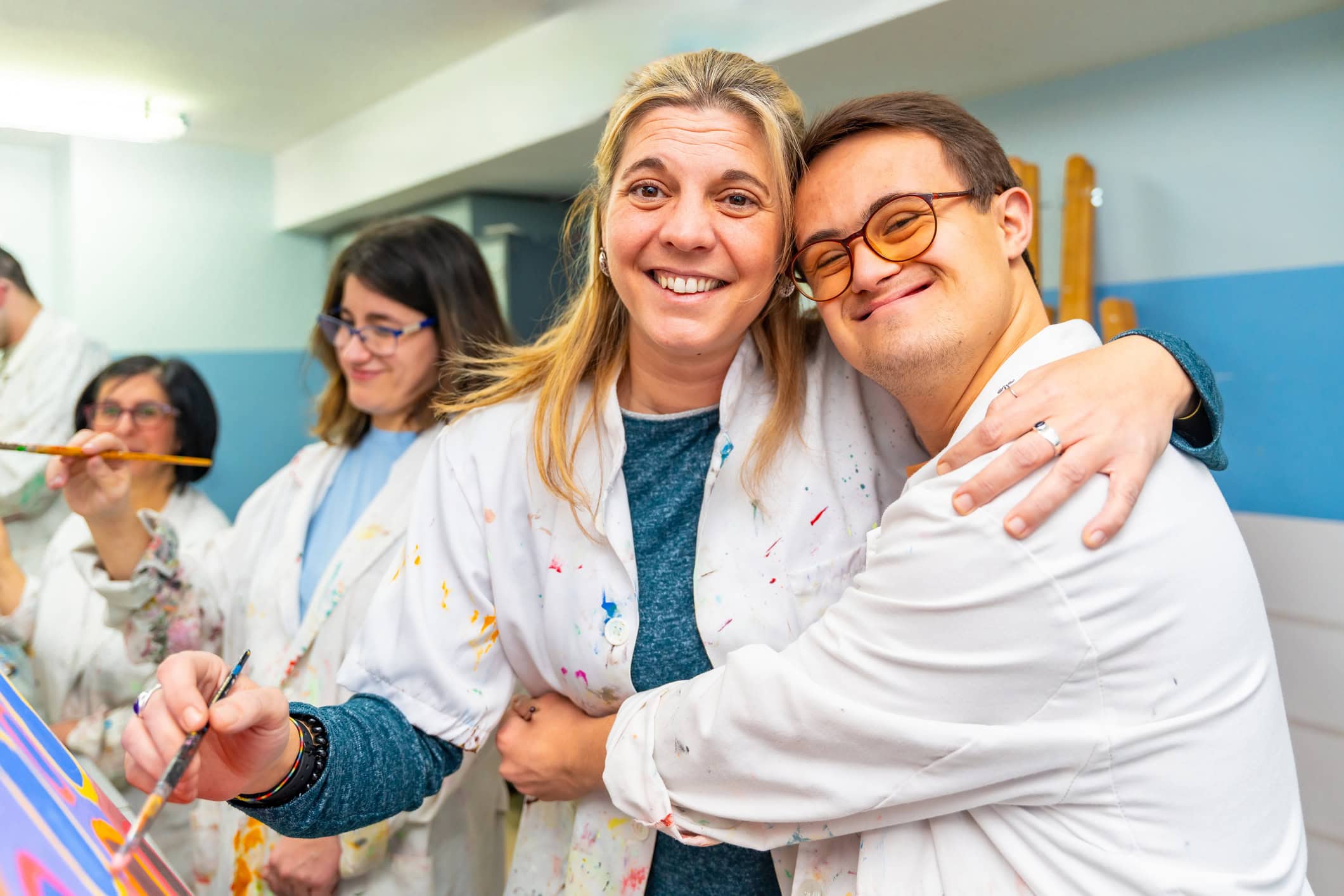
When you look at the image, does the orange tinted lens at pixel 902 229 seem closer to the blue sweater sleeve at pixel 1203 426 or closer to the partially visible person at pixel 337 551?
the blue sweater sleeve at pixel 1203 426

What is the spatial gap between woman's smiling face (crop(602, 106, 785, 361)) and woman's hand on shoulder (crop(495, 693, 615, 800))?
0.49 m

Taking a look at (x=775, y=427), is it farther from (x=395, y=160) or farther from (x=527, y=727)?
(x=395, y=160)

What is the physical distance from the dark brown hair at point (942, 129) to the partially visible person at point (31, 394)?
62.8 inches

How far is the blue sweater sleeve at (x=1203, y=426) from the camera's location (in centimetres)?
89

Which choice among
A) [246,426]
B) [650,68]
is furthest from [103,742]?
[246,426]

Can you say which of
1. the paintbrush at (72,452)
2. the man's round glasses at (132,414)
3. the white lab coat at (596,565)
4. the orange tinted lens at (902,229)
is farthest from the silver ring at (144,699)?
the man's round glasses at (132,414)

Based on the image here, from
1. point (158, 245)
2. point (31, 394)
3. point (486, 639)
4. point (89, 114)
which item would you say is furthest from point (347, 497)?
point (158, 245)

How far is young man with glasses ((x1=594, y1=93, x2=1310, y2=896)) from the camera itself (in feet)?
2.56

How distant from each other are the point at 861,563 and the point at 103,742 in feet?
4.88

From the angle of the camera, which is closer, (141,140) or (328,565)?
(328,565)

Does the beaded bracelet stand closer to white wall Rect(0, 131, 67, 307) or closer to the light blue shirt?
the light blue shirt

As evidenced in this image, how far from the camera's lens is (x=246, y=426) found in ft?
11.3

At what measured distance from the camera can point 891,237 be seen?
1023 mm

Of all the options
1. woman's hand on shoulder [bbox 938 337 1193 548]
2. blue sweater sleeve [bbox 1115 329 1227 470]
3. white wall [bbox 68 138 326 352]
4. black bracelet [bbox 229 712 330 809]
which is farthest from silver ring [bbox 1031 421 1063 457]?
white wall [bbox 68 138 326 352]
